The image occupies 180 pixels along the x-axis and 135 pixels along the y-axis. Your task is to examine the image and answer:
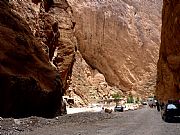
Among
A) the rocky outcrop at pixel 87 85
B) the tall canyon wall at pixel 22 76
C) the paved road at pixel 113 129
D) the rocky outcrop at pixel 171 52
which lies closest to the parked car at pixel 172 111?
the paved road at pixel 113 129

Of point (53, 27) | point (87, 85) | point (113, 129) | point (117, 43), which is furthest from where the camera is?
point (117, 43)

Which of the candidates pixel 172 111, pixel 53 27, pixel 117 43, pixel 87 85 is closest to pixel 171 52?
pixel 53 27

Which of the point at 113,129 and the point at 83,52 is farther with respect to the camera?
the point at 83,52

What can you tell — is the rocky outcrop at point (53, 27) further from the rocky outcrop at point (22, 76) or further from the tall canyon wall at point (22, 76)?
the rocky outcrop at point (22, 76)

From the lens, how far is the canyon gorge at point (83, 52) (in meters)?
23.9

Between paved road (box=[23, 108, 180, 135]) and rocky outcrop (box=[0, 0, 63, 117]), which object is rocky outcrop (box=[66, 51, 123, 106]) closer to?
rocky outcrop (box=[0, 0, 63, 117])

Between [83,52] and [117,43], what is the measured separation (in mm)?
9904

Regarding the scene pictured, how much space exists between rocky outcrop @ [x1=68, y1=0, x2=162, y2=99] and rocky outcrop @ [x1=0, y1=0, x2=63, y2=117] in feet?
205

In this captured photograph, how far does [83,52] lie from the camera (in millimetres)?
91188

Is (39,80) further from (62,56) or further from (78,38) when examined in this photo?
(78,38)

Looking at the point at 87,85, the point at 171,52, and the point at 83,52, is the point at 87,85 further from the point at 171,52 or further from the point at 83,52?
the point at 171,52

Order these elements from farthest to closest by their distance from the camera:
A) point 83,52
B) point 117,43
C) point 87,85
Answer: point 117,43, point 83,52, point 87,85

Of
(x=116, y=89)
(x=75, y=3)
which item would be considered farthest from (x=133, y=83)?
(x=75, y=3)

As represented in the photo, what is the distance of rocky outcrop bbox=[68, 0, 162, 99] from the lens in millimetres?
91062
